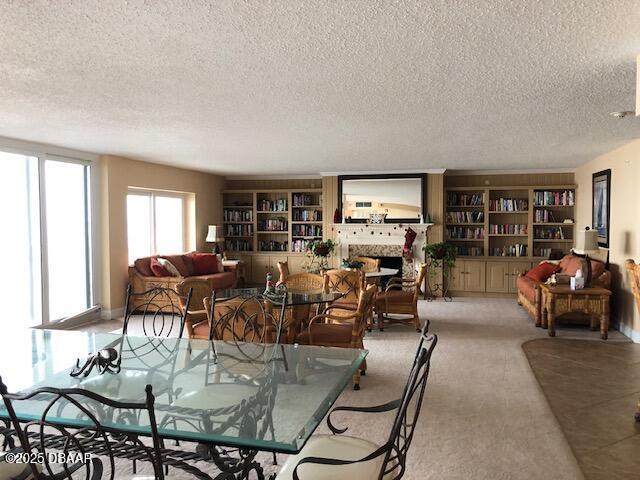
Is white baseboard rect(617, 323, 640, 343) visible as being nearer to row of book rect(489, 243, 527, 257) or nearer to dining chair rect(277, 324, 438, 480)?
row of book rect(489, 243, 527, 257)

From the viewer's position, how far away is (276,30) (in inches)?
99.3

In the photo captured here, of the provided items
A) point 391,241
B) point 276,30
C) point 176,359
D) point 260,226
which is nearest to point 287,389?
point 176,359

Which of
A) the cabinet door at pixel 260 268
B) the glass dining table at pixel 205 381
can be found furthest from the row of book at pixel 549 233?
the glass dining table at pixel 205 381

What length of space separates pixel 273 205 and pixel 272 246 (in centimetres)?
88

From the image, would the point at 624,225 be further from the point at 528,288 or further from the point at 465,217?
the point at 465,217

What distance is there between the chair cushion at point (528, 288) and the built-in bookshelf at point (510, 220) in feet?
5.15

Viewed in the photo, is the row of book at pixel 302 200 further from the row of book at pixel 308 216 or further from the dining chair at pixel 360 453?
the dining chair at pixel 360 453

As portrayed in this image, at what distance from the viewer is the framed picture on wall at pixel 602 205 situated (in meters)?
6.86

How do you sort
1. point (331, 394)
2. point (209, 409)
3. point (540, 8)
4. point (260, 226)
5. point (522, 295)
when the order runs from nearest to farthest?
point (209, 409) → point (331, 394) → point (540, 8) → point (522, 295) → point (260, 226)

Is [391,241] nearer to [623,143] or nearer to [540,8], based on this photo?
[623,143]

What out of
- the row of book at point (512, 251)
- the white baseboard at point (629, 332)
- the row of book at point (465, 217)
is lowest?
the white baseboard at point (629, 332)

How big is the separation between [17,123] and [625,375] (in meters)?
6.24

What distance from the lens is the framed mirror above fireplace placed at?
935cm

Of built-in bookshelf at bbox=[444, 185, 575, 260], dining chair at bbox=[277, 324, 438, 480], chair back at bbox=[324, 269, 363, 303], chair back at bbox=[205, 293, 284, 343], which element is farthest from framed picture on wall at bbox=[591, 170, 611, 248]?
dining chair at bbox=[277, 324, 438, 480]
